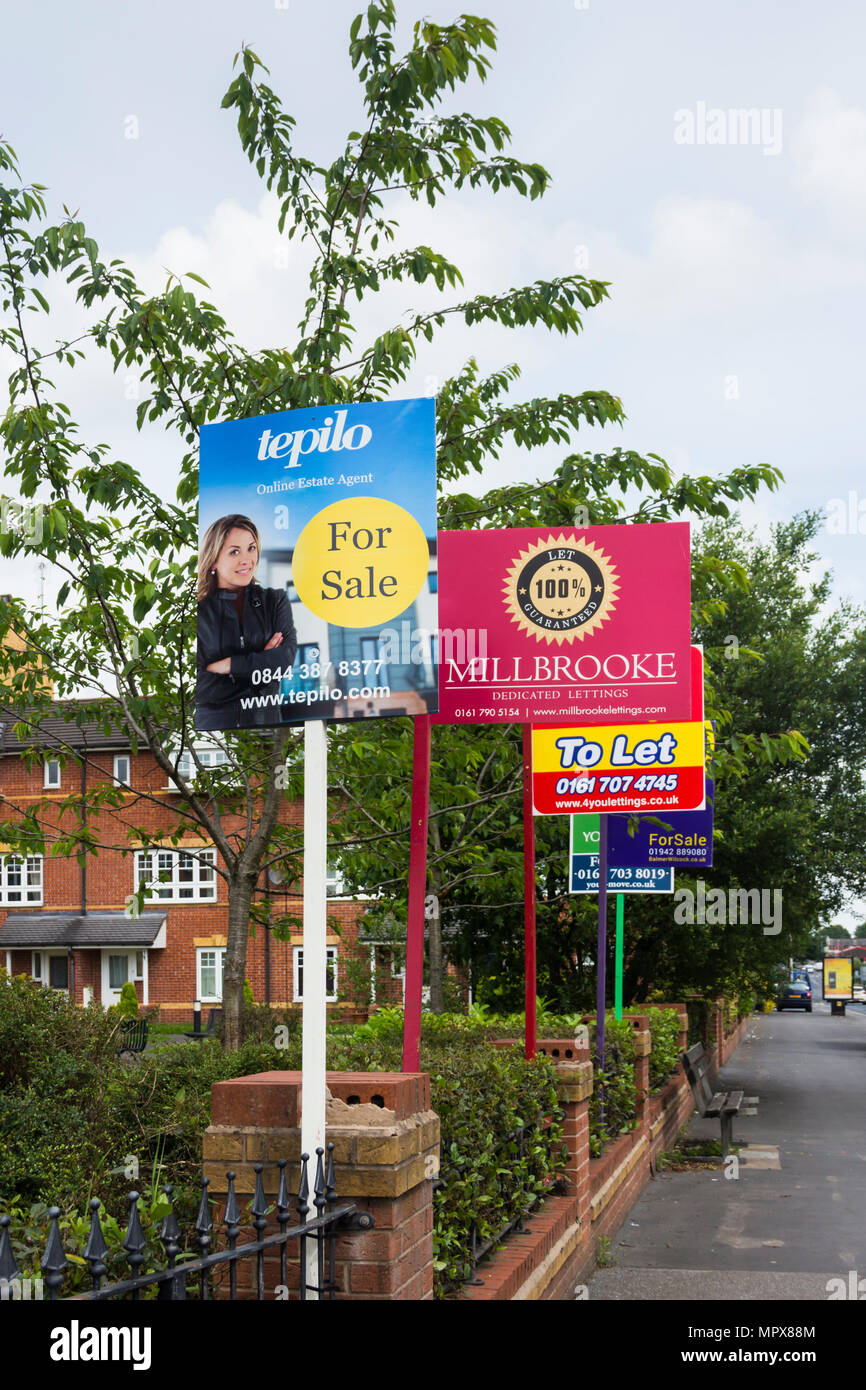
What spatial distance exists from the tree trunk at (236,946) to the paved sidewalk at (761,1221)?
262 centimetres

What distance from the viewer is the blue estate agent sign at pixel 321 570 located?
4.36 m

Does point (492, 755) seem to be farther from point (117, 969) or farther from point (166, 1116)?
point (117, 969)

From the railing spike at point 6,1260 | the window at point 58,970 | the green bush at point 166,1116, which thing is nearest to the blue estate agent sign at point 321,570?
the green bush at point 166,1116

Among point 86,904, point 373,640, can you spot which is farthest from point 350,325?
point 86,904

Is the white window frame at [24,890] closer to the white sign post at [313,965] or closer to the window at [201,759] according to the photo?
the window at [201,759]

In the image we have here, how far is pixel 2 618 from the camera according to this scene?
23.7 feet

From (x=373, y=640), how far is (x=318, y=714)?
0.31 metres

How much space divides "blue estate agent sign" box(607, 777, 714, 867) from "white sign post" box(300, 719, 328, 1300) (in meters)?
11.0

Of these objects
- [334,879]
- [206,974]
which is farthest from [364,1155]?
[206,974]

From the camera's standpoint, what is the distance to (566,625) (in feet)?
25.1

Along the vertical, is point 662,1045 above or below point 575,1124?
below

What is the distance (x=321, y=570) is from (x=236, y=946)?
151 inches

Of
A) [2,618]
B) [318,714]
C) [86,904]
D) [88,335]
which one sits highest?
[88,335]
